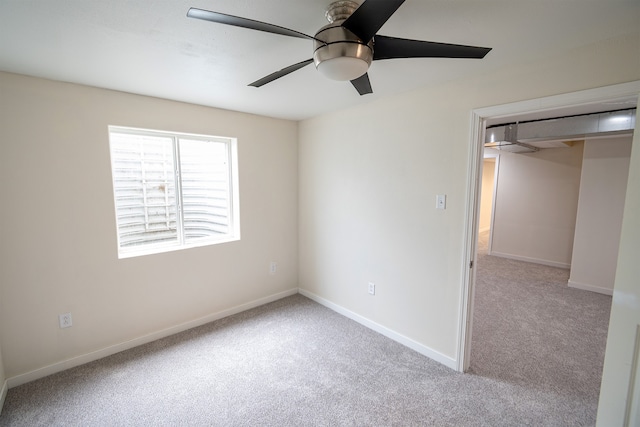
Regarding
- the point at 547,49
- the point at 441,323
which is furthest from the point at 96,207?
the point at 547,49

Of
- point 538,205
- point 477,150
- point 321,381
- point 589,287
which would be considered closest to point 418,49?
point 477,150

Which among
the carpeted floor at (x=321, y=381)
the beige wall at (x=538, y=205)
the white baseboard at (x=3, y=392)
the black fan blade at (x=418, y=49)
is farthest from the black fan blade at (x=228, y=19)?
the beige wall at (x=538, y=205)

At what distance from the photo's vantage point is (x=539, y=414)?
180 centimetres

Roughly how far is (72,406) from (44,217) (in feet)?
4.34

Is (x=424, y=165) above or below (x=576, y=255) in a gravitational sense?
above

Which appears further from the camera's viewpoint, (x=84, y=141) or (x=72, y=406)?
(x=84, y=141)

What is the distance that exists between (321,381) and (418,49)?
2204 mm

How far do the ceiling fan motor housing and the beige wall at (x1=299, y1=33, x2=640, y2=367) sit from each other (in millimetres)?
1237

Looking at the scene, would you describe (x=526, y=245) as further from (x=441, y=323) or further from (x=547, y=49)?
(x=547, y=49)

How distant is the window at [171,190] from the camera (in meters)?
2.50

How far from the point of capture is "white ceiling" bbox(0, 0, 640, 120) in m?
1.20

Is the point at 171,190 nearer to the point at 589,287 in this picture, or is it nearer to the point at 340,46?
the point at 340,46

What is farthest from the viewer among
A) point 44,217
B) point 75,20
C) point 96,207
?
point 96,207

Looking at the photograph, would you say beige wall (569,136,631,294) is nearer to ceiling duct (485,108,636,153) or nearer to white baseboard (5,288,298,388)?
ceiling duct (485,108,636,153)
